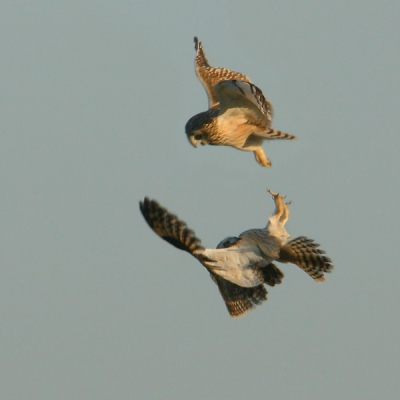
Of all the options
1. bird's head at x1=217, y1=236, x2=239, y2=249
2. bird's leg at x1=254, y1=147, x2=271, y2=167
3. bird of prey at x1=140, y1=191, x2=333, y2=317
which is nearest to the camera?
bird of prey at x1=140, y1=191, x2=333, y2=317

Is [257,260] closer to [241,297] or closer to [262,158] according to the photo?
[241,297]

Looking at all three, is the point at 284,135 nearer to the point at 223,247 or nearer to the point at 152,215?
the point at 223,247

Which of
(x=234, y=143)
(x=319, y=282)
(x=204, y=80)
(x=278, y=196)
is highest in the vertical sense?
(x=204, y=80)

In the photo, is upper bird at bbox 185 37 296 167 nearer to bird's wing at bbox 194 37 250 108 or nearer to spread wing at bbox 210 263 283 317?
bird's wing at bbox 194 37 250 108

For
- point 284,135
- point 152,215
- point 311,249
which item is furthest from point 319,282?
point 152,215

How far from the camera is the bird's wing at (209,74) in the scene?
589 inches

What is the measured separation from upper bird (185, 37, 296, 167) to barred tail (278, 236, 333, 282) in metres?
1.55

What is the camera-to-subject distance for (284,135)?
13.6 m

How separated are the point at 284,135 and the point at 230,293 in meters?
2.15

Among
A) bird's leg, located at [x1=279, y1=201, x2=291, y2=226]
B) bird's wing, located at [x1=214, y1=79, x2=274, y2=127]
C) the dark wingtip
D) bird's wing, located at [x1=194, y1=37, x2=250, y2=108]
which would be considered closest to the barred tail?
bird's leg, located at [x1=279, y1=201, x2=291, y2=226]

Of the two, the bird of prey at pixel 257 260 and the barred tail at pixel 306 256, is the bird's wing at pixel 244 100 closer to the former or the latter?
the bird of prey at pixel 257 260

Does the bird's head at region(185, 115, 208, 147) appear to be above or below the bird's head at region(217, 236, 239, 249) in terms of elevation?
above

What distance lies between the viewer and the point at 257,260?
12.4 m

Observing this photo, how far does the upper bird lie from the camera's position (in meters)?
12.7
